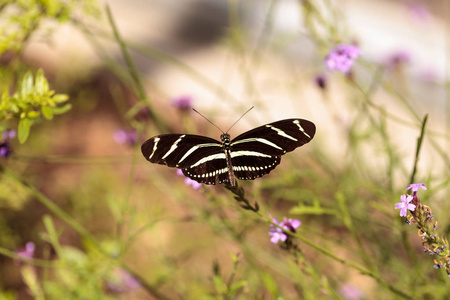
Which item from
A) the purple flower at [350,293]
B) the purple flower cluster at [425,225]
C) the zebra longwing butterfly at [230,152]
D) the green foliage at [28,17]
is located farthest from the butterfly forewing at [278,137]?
the purple flower at [350,293]

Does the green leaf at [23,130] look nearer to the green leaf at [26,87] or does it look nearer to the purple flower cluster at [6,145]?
the green leaf at [26,87]

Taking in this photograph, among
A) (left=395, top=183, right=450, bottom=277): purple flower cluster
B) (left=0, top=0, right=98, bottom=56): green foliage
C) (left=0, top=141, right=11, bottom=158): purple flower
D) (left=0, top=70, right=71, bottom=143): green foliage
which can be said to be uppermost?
(left=395, top=183, right=450, bottom=277): purple flower cluster

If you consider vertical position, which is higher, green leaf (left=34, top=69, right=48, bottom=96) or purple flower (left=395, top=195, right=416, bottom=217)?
purple flower (left=395, top=195, right=416, bottom=217)

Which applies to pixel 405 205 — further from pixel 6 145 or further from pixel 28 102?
pixel 6 145

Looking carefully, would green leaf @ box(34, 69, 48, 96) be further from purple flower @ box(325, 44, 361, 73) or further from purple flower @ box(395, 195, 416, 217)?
purple flower @ box(395, 195, 416, 217)

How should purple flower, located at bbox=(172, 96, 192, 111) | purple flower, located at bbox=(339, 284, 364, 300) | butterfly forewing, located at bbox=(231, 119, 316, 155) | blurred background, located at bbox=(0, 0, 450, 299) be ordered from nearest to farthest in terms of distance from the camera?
butterfly forewing, located at bbox=(231, 119, 316, 155)
purple flower, located at bbox=(172, 96, 192, 111)
blurred background, located at bbox=(0, 0, 450, 299)
purple flower, located at bbox=(339, 284, 364, 300)

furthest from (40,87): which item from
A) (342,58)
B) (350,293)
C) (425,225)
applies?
(350,293)

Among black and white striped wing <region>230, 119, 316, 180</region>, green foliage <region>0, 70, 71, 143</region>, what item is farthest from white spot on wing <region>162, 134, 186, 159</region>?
green foliage <region>0, 70, 71, 143</region>
